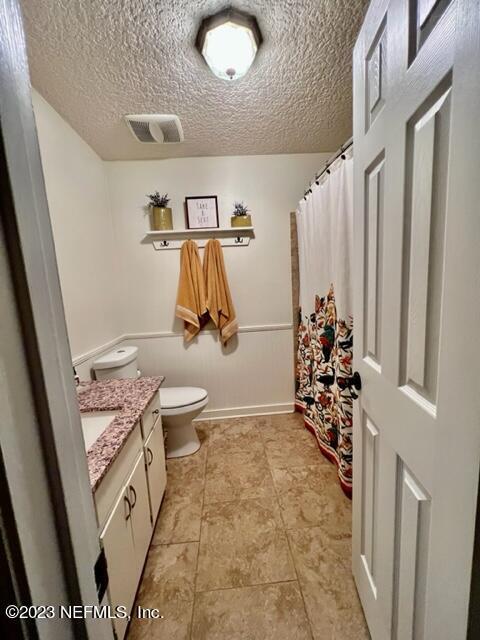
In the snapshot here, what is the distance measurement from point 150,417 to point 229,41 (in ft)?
6.04

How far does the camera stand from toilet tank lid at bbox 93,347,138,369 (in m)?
1.75

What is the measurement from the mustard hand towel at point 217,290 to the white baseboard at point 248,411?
2.44 ft

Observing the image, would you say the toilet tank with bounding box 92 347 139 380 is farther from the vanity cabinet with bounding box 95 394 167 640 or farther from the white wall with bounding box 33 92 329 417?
the vanity cabinet with bounding box 95 394 167 640

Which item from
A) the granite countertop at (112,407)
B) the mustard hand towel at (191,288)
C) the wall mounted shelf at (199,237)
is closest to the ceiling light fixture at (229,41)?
the wall mounted shelf at (199,237)

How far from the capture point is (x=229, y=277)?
238 cm

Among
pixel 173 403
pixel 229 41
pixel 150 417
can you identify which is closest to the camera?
pixel 229 41

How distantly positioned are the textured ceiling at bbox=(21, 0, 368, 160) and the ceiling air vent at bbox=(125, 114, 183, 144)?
0.05 meters

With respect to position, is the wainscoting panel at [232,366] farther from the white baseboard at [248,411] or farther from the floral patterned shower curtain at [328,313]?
the floral patterned shower curtain at [328,313]

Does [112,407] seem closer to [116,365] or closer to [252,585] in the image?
[116,365]

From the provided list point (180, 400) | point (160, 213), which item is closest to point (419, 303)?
point (180, 400)

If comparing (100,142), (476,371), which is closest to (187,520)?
(476,371)

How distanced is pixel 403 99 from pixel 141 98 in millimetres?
1534

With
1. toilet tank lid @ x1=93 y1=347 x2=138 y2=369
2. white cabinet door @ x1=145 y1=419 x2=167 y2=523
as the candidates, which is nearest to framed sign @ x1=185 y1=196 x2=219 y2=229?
toilet tank lid @ x1=93 y1=347 x2=138 y2=369

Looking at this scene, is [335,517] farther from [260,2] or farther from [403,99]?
[260,2]
